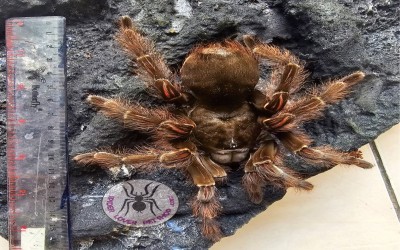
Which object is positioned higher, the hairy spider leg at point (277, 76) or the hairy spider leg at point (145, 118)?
the hairy spider leg at point (277, 76)

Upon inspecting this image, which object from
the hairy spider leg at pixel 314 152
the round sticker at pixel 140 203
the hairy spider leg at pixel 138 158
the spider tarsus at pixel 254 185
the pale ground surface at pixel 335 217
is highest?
the hairy spider leg at pixel 314 152

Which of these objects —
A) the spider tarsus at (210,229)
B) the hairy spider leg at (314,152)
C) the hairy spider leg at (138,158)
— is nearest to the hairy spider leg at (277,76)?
the hairy spider leg at (314,152)

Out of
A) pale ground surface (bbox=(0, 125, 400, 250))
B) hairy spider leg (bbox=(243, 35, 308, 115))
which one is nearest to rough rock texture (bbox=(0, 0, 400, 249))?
hairy spider leg (bbox=(243, 35, 308, 115))

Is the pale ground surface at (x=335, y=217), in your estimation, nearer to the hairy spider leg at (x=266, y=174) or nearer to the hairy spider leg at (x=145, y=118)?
the hairy spider leg at (x=266, y=174)

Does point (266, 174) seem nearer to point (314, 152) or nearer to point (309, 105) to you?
point (314, 152)

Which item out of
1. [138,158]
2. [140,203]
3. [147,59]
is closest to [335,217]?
[140,203]

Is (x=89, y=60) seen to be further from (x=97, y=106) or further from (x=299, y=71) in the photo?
(x=299, y=71)
